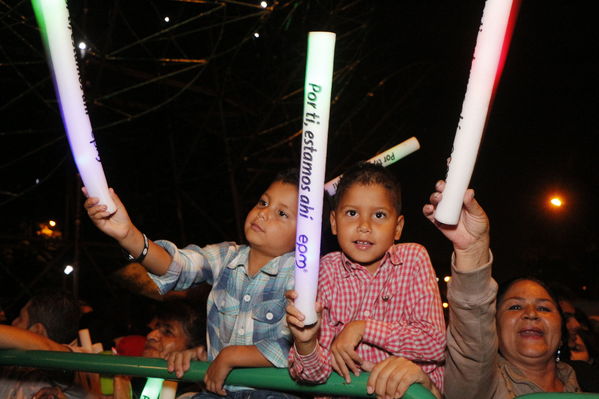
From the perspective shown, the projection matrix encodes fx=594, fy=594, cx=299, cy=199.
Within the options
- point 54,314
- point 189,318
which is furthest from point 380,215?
point 54,314

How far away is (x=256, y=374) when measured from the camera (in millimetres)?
2068

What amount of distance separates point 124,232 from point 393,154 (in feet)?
3.84

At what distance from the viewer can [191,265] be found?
2.63 metres

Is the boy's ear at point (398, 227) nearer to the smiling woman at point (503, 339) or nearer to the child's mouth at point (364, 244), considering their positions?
the child's mouth at point (364, 244)

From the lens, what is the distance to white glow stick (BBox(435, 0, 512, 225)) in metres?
1.20

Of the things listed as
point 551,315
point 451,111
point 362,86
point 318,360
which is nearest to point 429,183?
point 451,111

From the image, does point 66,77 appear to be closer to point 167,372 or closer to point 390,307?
point 167,372

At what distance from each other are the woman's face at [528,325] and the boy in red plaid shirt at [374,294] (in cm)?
70

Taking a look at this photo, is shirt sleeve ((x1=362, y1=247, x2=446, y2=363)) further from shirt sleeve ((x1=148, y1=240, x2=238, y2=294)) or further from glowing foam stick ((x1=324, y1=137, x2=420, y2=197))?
shirt sleeve ((x1=148, y1=240, x2=238, y2=294))

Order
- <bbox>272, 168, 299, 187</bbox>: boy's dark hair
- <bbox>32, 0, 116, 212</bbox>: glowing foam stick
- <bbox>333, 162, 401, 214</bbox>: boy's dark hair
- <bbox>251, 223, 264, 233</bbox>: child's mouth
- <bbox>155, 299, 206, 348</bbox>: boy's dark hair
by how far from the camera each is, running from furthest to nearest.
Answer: <bbox>155, 299, 206, 348</bbox>: boy's dark hair → <bbox>272, 168, 299, 187</bbox>: boy's dark hair → <bbox>251, 223, 264, 233</bbox>: child's mouth → <bbox>333, 162, 401, 214</bbox>: boy's dark hair → <bbox>32, 0, 116, 212</bbox>: glowing foam stick

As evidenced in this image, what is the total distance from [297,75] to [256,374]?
588 cm

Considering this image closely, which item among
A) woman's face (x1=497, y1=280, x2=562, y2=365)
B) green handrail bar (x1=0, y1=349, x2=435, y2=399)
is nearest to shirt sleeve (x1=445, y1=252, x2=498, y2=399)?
green handrail bar (x1=0, y1=349, x2=435, y2=399)

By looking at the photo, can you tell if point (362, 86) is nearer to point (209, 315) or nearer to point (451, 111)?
point (451, 111)

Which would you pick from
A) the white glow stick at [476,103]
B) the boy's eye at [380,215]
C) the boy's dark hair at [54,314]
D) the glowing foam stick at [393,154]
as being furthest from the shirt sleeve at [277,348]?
the boy's dark hair at [54,314]
